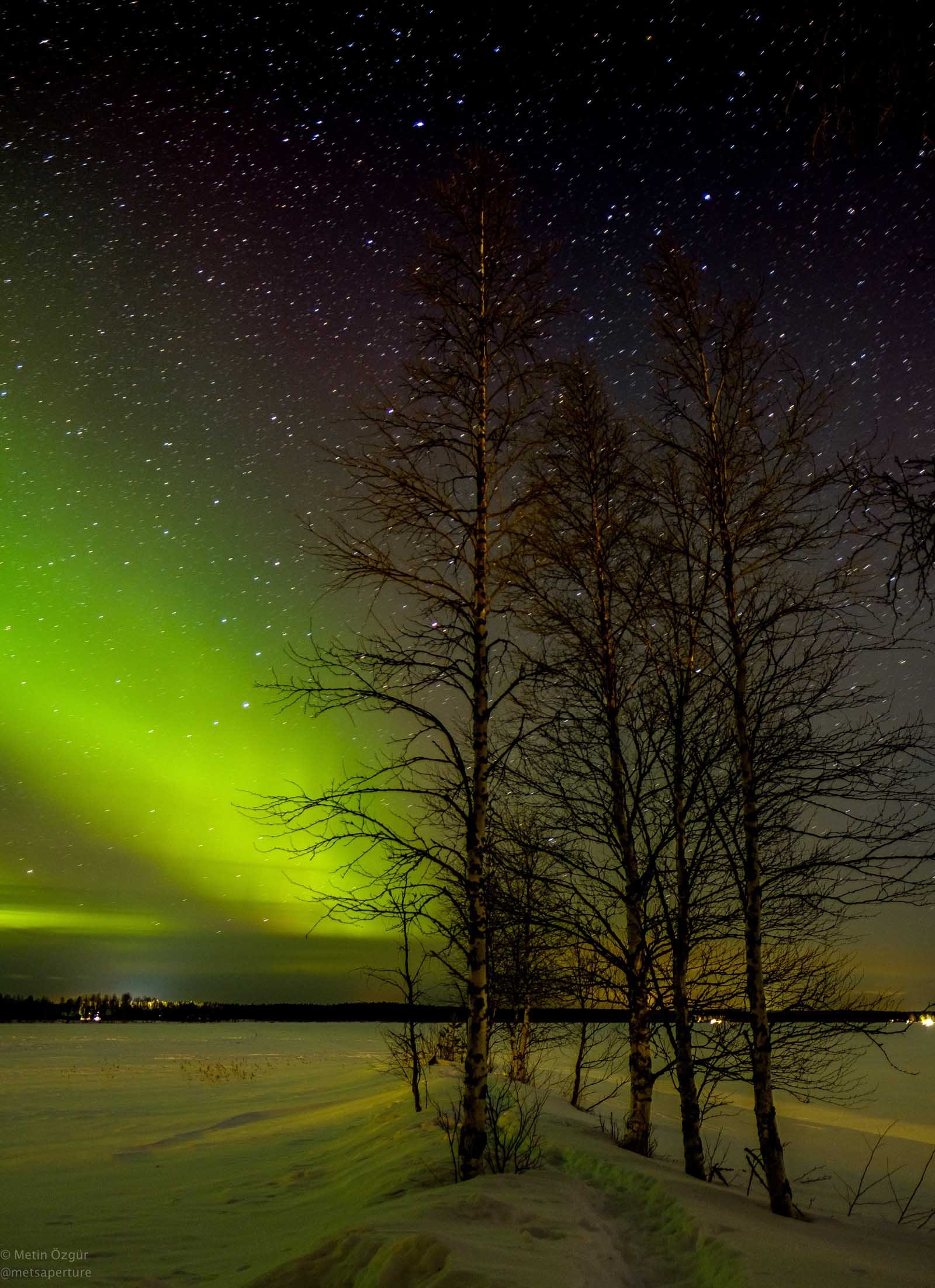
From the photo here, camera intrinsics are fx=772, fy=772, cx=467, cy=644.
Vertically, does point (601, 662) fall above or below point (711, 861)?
above

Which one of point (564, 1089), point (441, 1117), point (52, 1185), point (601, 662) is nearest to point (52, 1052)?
point (564, 1089)

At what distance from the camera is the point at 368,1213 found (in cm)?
616

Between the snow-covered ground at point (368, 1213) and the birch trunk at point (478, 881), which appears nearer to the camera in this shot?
the snow-covered ground at point (368, 1213)

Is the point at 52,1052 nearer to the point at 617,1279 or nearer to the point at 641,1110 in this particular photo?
the point at 641,1110

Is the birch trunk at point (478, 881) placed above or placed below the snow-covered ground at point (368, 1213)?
above

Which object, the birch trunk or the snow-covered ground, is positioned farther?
the birch trunk

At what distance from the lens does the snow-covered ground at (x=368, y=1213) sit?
4695mm

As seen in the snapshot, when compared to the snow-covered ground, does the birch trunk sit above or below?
above

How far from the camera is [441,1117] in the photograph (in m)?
8.66

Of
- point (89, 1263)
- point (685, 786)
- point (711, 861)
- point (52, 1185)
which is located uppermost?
point (685, 786)

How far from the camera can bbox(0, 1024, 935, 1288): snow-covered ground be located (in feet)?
15.4

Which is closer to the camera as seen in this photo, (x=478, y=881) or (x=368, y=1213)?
(x=368, y=1213)

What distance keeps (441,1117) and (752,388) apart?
9132 millimetres

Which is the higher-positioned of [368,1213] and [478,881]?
[478,881]
